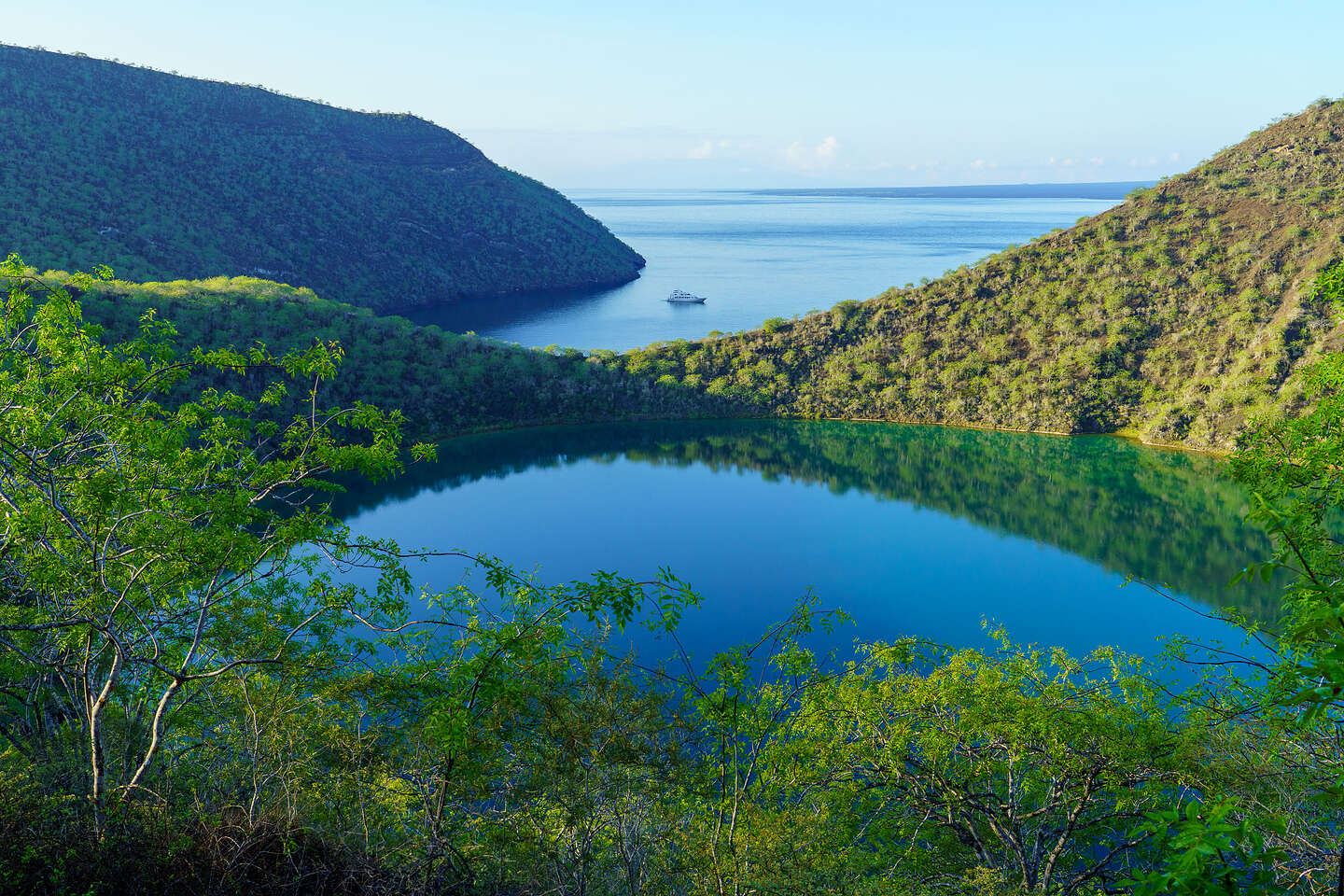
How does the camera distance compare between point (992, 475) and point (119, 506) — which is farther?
point (992, 475)

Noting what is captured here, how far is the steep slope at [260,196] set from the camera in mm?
84750

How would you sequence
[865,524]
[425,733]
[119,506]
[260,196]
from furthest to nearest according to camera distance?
[260,196], [865,524], [119,506], [425,733]

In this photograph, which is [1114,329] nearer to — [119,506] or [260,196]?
[119,506]

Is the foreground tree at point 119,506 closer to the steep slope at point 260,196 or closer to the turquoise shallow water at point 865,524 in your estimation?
the turquoise shallow water at point 865,524

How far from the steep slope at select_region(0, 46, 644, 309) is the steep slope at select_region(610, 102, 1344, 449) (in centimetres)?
6136

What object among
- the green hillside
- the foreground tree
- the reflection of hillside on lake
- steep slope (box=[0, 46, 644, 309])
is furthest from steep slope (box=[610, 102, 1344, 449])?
steep slope (box=[0, 46, 644, 309])

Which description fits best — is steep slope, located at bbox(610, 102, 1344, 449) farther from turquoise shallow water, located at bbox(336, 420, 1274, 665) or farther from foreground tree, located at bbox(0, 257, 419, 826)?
foreground tree, located at bbox(0, 257, 419, 826)

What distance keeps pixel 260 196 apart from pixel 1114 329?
356 feet

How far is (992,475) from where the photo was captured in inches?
1943

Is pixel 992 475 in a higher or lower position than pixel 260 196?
lower

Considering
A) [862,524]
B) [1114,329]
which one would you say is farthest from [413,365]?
[1114,329]

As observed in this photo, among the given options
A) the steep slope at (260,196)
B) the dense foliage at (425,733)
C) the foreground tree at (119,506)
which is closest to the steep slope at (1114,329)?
the dense foliage at (425,733)

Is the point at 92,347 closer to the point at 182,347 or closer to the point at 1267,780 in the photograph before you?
the point at 1267,780

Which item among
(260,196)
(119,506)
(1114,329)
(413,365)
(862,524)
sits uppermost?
(260,196)
